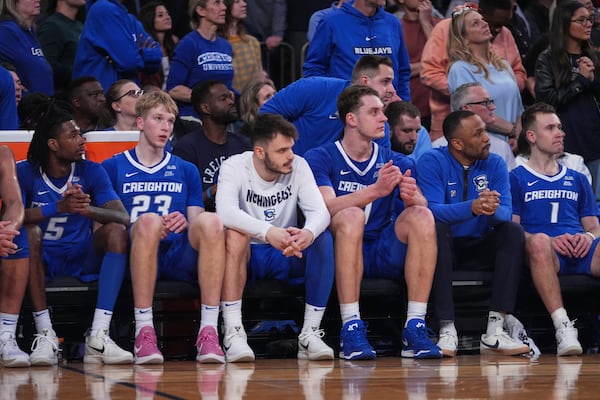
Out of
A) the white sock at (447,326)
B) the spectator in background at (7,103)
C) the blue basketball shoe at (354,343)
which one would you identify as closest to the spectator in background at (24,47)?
the spectator in background at (7,103)

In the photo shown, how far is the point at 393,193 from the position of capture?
736 cm

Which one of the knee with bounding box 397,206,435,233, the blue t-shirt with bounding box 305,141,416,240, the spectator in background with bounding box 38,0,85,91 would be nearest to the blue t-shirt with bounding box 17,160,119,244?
the blue t-shirt with bounding box 305,141,416,240

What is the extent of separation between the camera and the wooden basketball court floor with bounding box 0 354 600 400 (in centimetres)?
470

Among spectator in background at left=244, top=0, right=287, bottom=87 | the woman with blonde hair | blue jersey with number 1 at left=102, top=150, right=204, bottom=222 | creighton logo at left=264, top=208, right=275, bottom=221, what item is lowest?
creighton logo at left=264, top=208, right=275, bottom=221

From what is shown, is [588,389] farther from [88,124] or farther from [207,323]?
[88,124]

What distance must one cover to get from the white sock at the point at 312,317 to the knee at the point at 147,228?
3.03ft

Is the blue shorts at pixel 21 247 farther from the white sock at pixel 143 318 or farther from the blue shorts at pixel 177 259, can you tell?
the blue shorts at pixel 177 259

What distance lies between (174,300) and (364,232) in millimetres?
1209

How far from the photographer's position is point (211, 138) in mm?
7914

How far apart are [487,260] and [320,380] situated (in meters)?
2.31

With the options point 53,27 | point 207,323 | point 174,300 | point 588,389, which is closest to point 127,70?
A: point 53,27

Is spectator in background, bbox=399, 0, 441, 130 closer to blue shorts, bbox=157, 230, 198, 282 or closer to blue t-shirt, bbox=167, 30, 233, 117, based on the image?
blue t-shirt, bbox=167, 30, 233, 117

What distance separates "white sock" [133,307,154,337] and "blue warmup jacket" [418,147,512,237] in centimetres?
182

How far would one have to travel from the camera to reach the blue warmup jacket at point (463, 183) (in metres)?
7.31
